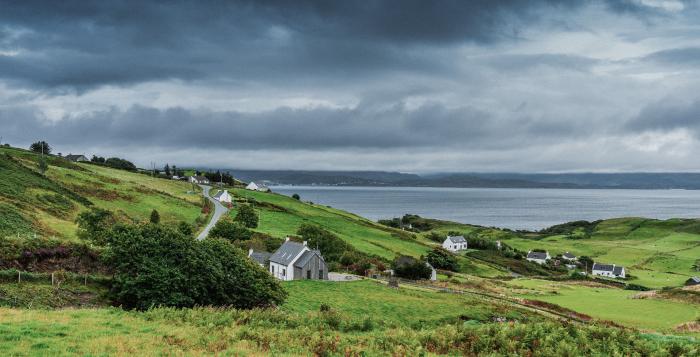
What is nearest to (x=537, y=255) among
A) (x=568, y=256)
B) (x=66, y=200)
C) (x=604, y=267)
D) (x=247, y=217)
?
(x=568, y=256)

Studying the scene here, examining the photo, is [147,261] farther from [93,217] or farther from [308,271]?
[308,271]

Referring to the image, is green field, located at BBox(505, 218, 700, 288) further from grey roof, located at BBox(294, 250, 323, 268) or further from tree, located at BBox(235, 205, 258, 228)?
tree, located at BBox(235, 205, 258, 228)

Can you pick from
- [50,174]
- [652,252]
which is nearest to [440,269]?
[50,174]

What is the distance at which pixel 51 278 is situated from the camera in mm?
31547

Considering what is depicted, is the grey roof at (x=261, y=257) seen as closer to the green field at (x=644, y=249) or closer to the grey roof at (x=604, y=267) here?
the green field at (x=644, y=249)

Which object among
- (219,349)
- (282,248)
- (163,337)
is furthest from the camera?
(282,248)

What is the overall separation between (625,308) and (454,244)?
92.3 m

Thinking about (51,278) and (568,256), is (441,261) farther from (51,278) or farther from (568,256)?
(51,278)

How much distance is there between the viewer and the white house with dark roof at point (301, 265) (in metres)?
62.8

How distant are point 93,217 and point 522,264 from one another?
4073 inches

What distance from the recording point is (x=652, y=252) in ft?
502

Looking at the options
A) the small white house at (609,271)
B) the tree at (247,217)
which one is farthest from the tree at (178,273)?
the small white house at (609,271)

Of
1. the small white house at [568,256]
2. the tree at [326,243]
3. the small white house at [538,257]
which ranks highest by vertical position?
the tree at [326,243]

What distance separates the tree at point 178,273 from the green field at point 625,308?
98.6 ft
